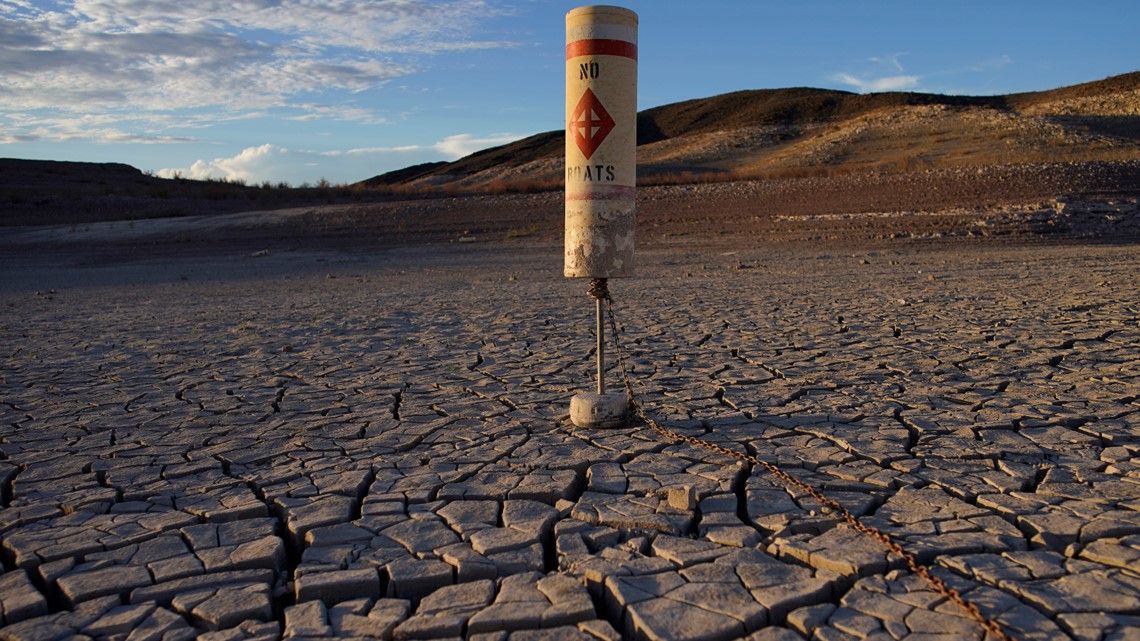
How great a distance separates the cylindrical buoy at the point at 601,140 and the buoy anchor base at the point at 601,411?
0.69 m

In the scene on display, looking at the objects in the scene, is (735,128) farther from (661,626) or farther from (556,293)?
(661,626)

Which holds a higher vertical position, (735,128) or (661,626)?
(735,128)

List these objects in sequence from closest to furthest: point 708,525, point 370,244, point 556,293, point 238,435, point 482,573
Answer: point 482,573 → point 708,525 → point 238,435 → point 556,293 → point 370,244

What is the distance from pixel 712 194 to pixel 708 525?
68.3ft

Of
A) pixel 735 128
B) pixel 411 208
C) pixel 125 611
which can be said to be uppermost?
pixel 735 128

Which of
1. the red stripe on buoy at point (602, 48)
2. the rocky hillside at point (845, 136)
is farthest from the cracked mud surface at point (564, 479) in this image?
the rocky hillside at point (845, 136)

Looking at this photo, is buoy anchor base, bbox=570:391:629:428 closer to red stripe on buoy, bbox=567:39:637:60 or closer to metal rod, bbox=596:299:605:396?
metal rod, bbox=596:299:605:396

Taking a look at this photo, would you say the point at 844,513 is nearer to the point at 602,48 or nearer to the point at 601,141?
the point at 601,141

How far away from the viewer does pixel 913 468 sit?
4090 millimetres

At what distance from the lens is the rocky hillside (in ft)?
98.2

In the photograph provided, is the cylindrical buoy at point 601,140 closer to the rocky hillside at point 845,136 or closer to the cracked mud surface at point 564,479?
the cracked mud surface at point 564,479

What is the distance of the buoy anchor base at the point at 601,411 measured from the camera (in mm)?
4805

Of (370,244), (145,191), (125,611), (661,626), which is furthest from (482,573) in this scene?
(145,191)

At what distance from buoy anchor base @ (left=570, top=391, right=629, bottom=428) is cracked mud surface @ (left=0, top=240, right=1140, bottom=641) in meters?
0.07
